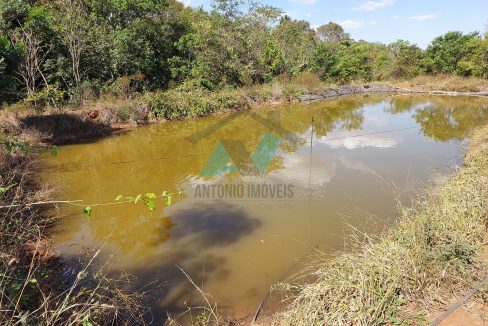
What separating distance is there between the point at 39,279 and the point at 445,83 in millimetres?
29048

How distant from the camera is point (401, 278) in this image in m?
2.99

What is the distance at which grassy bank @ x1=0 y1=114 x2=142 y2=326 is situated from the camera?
89.6 inches

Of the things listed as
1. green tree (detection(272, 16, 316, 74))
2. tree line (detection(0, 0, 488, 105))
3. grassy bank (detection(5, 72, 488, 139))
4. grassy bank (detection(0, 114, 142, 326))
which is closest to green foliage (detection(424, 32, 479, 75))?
tree line (detection(0, 0, 488, 105))

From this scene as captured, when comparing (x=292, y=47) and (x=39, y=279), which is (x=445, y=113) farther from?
(x=39, y=279)

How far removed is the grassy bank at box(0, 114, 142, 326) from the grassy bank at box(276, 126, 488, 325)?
168 centimetres

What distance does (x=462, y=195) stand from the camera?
4.51 meters

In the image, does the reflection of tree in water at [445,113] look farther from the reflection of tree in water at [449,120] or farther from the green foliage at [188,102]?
the green foliage at [188,102]

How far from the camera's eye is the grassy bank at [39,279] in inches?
89.6

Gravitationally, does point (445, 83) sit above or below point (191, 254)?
above

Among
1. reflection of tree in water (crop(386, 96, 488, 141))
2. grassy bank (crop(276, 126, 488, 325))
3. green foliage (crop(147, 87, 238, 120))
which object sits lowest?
grassy bank (crop(276, 126, 488, 325))

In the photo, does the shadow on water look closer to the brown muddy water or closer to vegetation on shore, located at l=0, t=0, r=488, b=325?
the brown muddy water

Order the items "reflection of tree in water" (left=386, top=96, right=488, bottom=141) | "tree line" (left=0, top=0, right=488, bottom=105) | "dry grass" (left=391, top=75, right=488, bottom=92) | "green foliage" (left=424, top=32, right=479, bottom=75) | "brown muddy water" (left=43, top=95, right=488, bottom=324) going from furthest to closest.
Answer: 1. "green foliage" (left=424, top=32, right=479, bottom=75)
2. "dry grass" (left=391, top=75, right=488, bottom=92)
3. "reflection of tree in water" (left=386, top=96, right=488, bottom=141)
4. "tree line" (left=0, top=0, right=488, bottom=105)
5. "brown muddy water" (left=43, top=95, right=488, bottom=324)

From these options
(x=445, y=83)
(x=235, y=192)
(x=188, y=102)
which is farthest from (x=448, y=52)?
(x=235, y=192)

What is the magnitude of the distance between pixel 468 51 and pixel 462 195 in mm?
27471
